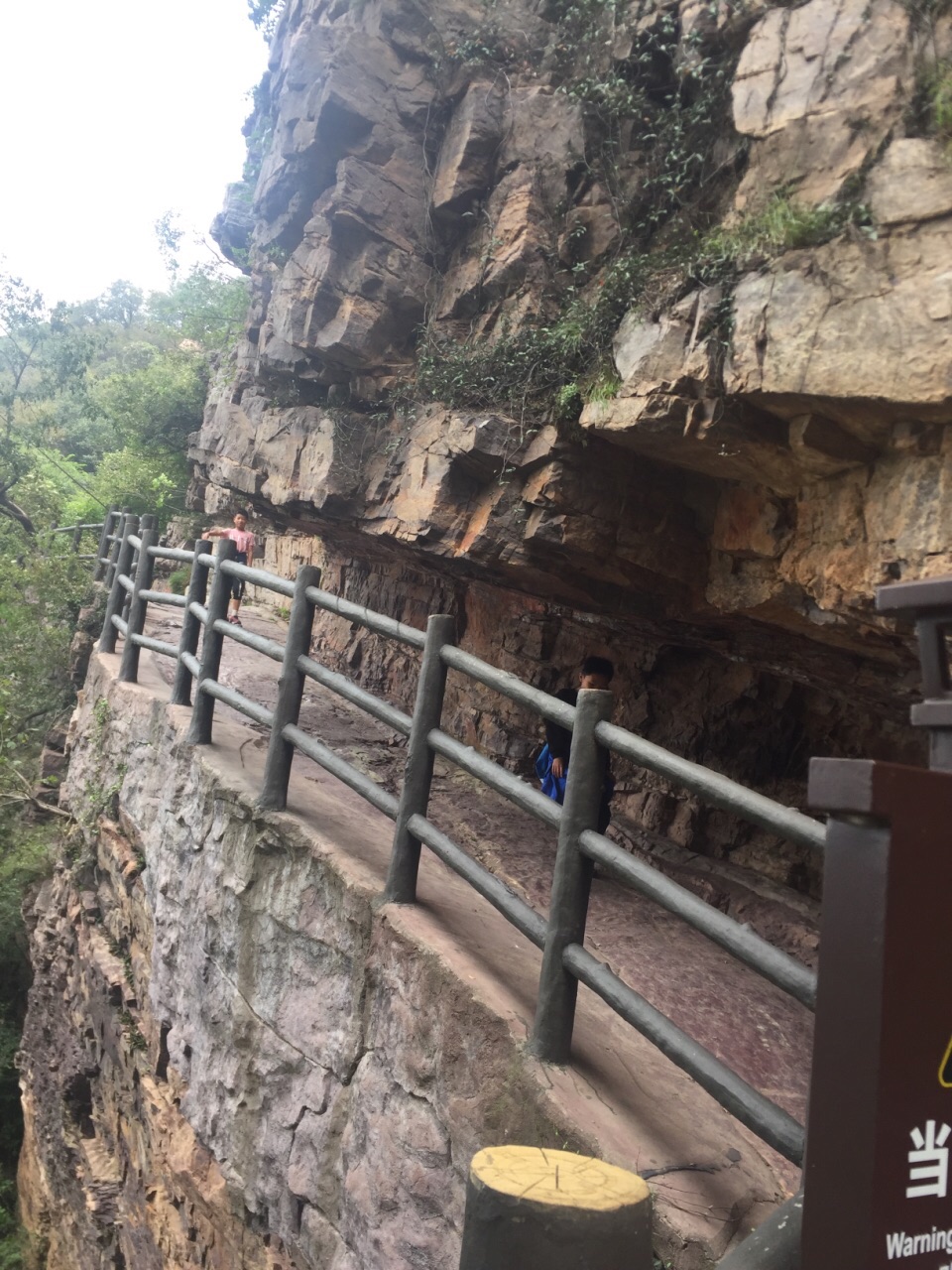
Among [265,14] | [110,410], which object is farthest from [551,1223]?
[110,410]

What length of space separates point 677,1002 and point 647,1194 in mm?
2558

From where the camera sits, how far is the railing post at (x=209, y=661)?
191 inches

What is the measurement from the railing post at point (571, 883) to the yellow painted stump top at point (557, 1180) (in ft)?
3.23

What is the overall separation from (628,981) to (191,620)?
3334mm

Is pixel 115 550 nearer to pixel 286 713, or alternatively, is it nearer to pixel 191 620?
pixel 191 620

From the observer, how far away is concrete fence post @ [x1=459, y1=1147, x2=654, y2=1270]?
1143mm

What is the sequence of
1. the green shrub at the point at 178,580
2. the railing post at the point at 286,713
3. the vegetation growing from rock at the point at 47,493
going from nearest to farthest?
the railing post at the point at 286,713
the vegetation growing from rock at the point at 47,493
the green shrub at the point at 178,580

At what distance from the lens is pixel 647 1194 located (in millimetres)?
1226

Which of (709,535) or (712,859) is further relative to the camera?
(712,859)

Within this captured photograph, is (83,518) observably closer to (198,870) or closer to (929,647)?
(198,870)

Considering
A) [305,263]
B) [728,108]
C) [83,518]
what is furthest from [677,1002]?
[83,518]

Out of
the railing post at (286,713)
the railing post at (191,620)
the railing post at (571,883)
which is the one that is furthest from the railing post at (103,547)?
the railing post at (571,883)

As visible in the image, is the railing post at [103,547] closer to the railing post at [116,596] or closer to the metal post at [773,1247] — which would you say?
the railing post at [116,596]

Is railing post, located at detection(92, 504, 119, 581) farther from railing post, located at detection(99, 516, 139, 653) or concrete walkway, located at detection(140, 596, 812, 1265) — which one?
concrete walkway, located at detection(140, 596, 812, 1265)
